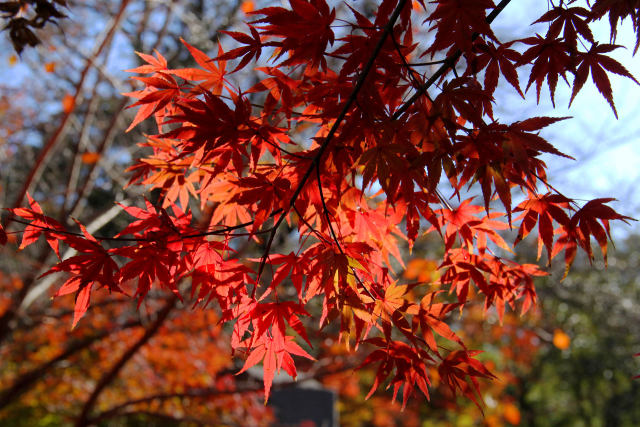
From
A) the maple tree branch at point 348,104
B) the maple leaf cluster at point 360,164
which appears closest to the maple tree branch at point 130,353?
the maple leaf cluster at point 360,164

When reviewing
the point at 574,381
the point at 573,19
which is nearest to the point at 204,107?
Result: the point at 573,19

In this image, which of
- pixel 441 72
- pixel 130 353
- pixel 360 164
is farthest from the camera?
pixel 130 353

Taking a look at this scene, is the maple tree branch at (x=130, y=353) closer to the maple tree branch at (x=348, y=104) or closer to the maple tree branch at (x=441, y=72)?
the maple tree branch at (x=348, y=104)

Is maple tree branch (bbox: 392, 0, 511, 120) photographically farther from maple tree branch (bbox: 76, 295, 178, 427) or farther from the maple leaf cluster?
maple tree branch (bbox: 76, 295, 178, 427)

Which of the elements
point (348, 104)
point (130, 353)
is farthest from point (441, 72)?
point (130, 353)

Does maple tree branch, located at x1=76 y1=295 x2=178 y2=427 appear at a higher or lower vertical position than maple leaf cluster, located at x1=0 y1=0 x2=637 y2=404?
lower

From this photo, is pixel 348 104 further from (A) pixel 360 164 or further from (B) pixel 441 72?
(B) pixel 441 72

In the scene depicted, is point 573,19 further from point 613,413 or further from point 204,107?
point 613,413

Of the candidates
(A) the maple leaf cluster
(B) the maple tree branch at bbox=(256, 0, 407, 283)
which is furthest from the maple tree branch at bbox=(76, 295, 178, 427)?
(B) the maple tree branch at bbox=(256, 0, 407, 283)

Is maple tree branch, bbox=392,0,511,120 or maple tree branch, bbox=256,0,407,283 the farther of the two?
maple tree branch, bbox=392,0,511,120

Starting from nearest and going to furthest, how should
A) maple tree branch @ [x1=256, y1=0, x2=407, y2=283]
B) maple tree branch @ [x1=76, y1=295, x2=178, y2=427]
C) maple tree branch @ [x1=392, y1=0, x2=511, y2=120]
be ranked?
1. maple tree branch @ [x1=256, y1=0, x2=407, y2=283]
2. maple tree branch @ [x1=392, y1=0, x2=511, y2=120]
3. maple tree branch @ [x1=76, y1=295, x2=178, y2=427]

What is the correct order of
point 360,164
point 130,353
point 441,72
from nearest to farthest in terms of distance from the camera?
point 360,164, point 441,72, point 130,353

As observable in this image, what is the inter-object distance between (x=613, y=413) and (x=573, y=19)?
13641 mm

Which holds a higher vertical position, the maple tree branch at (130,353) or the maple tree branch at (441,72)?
the maple tree branch at (441,72)
